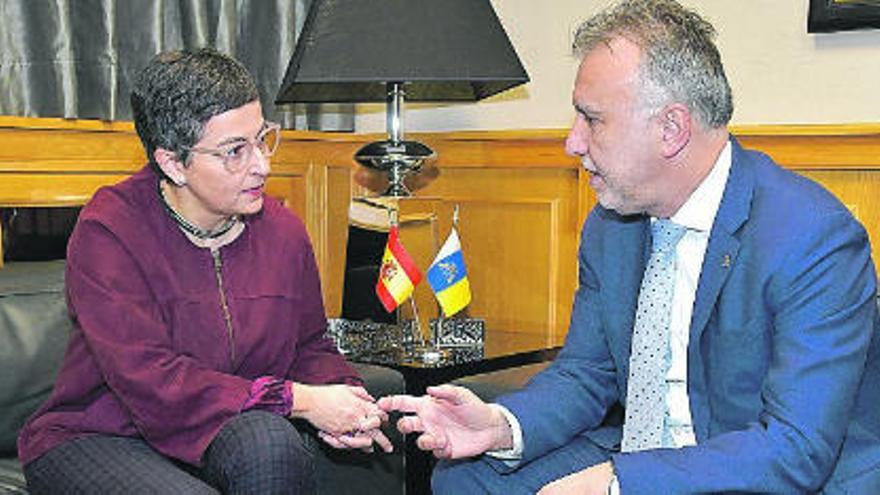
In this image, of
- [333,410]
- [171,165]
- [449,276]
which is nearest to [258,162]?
[171,165]

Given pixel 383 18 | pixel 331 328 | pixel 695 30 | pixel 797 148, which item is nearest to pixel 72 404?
pixel 331 328

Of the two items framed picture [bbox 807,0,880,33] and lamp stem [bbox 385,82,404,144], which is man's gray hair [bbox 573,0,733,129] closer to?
framed picture [bbox 807,0,880,33]

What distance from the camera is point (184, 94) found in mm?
1827

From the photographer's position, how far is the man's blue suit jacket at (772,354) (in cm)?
142

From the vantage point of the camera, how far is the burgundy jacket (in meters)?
1.76

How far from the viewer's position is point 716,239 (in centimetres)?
155

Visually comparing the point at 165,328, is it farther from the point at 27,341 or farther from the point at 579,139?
the point at 579,139

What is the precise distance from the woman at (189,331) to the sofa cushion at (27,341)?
0.16 meters

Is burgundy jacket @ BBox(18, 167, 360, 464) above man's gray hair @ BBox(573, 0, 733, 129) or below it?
below

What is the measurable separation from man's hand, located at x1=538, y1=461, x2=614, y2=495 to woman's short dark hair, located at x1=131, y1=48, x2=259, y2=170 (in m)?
0.87

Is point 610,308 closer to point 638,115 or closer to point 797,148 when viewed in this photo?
point 638,115

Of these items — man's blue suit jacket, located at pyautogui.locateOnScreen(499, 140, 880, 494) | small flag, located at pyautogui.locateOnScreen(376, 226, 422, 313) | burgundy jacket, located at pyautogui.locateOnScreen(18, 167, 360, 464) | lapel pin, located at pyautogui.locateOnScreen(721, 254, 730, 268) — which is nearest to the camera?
man's blue suit jacket, located at pyautogui.locateOnScreen(499, 140, 880, 494)

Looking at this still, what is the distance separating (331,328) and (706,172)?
4.07ft

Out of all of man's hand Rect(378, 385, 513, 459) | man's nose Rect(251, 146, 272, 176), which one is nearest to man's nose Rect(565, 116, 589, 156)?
man's hand Rect(378, 385, 513, 459)
